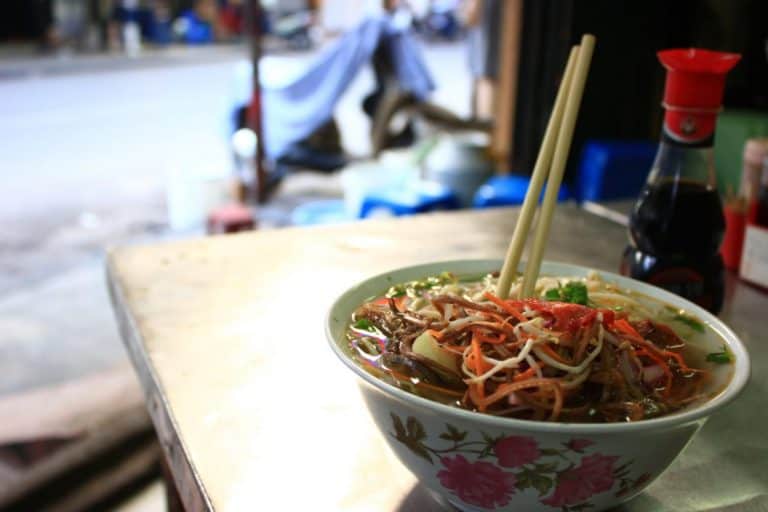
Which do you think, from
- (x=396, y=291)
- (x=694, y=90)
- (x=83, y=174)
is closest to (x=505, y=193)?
(x=694, y=90)

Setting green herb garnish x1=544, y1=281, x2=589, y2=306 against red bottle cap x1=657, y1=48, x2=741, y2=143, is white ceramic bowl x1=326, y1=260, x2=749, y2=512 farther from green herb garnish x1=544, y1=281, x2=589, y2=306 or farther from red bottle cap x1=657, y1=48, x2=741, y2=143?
red bottle cap x1=657, y1=48, x2=741, y2=143

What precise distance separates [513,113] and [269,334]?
2.99m

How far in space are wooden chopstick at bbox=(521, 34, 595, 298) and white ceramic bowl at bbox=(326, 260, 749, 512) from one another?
0.65 ft

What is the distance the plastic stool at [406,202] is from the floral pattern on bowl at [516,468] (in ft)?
7.16

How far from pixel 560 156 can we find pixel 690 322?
0.20 meters

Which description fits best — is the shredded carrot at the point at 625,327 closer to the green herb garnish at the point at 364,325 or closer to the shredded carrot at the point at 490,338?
the shredded carrot at the point at 490,338

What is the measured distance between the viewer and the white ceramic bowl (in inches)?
21.6

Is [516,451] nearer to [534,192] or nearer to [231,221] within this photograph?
[534,192]

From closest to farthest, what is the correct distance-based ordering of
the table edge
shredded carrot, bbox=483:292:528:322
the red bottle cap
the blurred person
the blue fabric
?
shredded carrot, bbox=483:292:528:322
the table edge
the red bottle cap
the blurred person
the blue fabric

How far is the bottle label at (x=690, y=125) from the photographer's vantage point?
0.95 m

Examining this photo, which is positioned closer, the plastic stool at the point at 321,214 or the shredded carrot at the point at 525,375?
the shredded carrot at the point at 525,375

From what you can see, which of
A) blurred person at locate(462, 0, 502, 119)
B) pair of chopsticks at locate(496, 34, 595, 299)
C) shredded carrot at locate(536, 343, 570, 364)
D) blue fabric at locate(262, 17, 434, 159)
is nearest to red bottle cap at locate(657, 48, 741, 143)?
pair of chopsticks at locate(496, 34, 595, 299)

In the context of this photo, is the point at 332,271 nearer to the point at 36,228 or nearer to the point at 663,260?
the point at 663,260

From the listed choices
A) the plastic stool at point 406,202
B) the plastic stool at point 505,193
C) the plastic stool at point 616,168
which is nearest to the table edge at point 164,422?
the plastic stool at point 406,202
